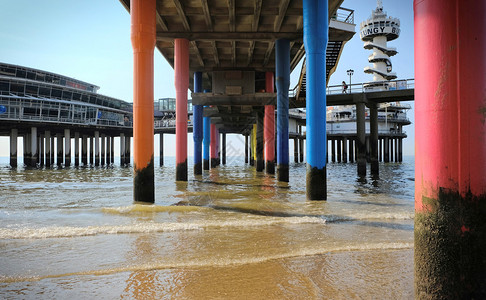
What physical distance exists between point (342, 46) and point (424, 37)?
1692cm

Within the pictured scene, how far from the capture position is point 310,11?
33.6 ft

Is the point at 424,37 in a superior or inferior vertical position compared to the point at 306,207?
superior

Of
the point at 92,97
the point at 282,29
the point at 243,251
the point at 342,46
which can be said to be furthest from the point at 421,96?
the point at 92,97

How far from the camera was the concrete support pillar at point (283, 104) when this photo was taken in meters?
17.7

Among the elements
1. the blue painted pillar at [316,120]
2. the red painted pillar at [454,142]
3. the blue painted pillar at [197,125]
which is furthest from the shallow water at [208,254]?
the blue painted pillar at [197,125]

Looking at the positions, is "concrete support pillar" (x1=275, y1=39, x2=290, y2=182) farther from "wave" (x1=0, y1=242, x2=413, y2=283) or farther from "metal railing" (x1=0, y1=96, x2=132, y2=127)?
"metal railing" (x1=0, y1=96, x2=132, y2=127)

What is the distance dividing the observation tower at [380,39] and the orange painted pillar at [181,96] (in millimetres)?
49333

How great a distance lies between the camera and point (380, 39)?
60.2 m

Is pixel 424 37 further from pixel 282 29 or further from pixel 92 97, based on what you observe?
pixel 92 97

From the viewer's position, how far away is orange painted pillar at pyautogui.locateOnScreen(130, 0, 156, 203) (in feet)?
30.1

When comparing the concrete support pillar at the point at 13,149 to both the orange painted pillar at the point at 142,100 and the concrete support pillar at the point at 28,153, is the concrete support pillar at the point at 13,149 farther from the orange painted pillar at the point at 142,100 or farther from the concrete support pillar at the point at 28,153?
the orange painted pillar at the point at 142,100

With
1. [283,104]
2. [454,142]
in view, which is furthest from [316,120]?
[283,104]

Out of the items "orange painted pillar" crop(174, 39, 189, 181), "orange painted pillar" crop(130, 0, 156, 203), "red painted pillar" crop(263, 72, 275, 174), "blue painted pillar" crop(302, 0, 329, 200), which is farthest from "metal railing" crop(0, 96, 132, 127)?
"blue painted pillar" crop(302, 0, 329, 200)

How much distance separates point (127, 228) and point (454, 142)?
5321mm
